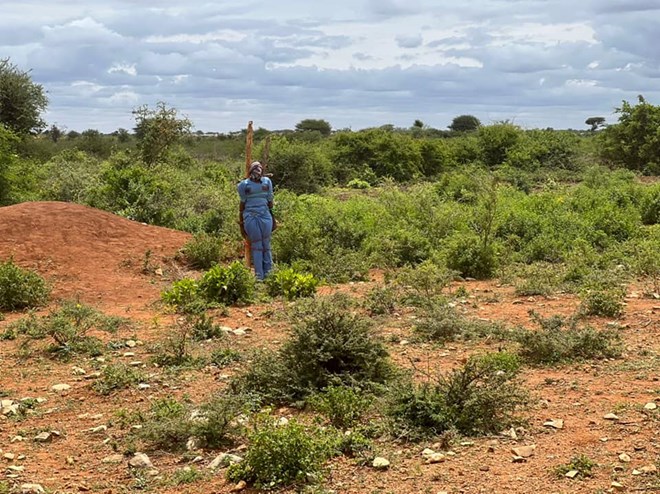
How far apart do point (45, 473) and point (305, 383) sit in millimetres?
1735

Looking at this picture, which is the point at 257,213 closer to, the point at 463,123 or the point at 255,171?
the point at 255,171

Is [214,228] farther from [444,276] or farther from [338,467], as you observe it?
[338,467]

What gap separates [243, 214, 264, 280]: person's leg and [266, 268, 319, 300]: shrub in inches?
35.1

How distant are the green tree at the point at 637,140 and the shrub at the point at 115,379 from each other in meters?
20.4

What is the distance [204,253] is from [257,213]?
1.70 m

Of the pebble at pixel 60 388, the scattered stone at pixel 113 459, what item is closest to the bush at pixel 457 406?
the scattered stone at pixel 113 459

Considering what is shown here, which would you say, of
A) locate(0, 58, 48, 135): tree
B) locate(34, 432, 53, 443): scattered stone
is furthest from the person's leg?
locate(0, 58, 48, 135): tree

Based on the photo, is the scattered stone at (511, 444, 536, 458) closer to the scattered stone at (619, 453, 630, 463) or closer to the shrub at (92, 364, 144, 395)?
the scattered stone at (619, 453, 630, 463)

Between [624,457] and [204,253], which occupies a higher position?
[204,253]

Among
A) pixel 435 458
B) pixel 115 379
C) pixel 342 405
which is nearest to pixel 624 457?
pixel 435 458

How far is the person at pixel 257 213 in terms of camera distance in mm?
9562

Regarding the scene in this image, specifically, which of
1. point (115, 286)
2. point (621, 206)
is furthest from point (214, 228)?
point (621, 206)

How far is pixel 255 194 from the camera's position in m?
9.62

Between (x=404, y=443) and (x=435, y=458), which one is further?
(x=404, y=443)
